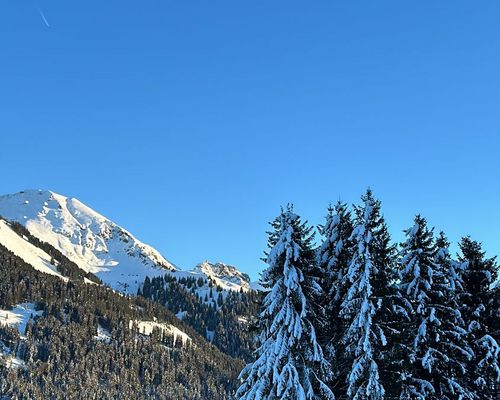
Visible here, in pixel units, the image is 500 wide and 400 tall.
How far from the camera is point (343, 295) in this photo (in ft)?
87.0

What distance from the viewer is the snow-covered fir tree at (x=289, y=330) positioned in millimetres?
24047

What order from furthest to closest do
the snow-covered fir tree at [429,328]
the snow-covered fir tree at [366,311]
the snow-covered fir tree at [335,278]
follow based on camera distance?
1. the snow-covered fir tree at [335,278]
2. the snow-covered fir tree at [429,328]
3. the snow-covered fir tree at [366,311]

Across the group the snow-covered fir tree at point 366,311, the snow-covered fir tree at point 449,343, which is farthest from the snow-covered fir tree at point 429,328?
the snow-covered fir tree at point 366,311

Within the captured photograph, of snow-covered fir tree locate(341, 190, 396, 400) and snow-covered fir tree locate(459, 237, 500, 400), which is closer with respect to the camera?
snow-covered fir tree locate(341, 190, 396, 400)

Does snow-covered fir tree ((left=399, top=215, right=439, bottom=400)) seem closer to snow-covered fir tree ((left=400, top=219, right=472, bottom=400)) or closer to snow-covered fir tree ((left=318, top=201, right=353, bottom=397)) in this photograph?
snow-covered fir tree ((left=400, top=219, right=472, bottom=400))

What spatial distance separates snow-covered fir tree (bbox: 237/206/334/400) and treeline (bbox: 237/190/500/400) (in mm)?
51

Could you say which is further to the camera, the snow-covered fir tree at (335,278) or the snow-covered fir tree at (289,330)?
the snow-covered fir tree at (335,278)

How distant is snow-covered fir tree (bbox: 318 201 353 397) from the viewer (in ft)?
87.1

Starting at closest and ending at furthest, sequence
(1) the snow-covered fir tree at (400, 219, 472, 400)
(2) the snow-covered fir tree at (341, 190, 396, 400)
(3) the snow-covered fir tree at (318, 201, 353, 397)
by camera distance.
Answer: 1. (2) the snow-covered fir tree at (341, 190, 396, 400)
2. (1) the snow-covered fir tree at (400, 219, 472, 400)
3. (3) the snow-covered fir tree at (318, 201, 353, 397)

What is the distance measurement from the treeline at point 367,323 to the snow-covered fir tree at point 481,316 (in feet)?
0.25

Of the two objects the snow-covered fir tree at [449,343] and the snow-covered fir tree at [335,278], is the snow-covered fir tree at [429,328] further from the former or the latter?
the snow-covered fir tree at [335,278]

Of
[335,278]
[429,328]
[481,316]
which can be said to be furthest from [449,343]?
[335,278]

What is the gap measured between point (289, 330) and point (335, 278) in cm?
471

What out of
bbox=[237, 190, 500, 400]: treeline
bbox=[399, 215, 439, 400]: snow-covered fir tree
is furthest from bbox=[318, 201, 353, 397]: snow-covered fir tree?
bbox=[399, 215, 439, 400]: snow-covered fir tree
